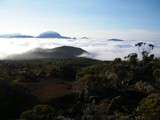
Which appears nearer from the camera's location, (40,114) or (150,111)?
(40,114)

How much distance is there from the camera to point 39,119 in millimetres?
21328

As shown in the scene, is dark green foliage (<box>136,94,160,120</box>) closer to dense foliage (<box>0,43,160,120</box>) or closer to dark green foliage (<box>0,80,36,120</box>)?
dense foliage (<box>0,43,160,120</box>)

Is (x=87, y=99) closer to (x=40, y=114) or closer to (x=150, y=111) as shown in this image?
(x=150, y=111)

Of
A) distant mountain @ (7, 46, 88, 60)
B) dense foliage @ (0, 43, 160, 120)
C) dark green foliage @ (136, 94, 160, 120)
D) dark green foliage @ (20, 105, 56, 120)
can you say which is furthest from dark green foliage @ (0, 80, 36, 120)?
distant mountain @ (7, 46, 88, 60)

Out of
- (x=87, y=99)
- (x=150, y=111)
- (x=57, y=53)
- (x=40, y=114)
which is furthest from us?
(x=57, y=53)

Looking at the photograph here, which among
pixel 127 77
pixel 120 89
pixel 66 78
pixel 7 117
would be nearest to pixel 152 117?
pixel 7 117

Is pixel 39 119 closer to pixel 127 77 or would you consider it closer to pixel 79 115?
pixel 79 115

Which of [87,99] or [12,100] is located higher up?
[12,100]

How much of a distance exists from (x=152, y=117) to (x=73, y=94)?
13.5 m

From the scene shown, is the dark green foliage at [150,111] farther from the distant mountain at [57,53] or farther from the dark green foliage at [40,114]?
the distant mountain at [57,53]

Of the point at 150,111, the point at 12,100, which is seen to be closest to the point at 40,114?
the point at 150,111

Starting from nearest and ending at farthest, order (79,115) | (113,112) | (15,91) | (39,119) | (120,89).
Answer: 1. (39,119)
2. (79,115)
3. (113,112)
4. (15,91)
5. (120,89)

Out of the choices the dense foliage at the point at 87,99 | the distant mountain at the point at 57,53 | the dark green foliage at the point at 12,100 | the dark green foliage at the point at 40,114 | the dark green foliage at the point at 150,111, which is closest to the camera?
the dark green foliage at the point at 40,114

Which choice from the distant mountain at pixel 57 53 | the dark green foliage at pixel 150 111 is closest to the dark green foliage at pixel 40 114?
the dark green foliage at pixel 150 111
